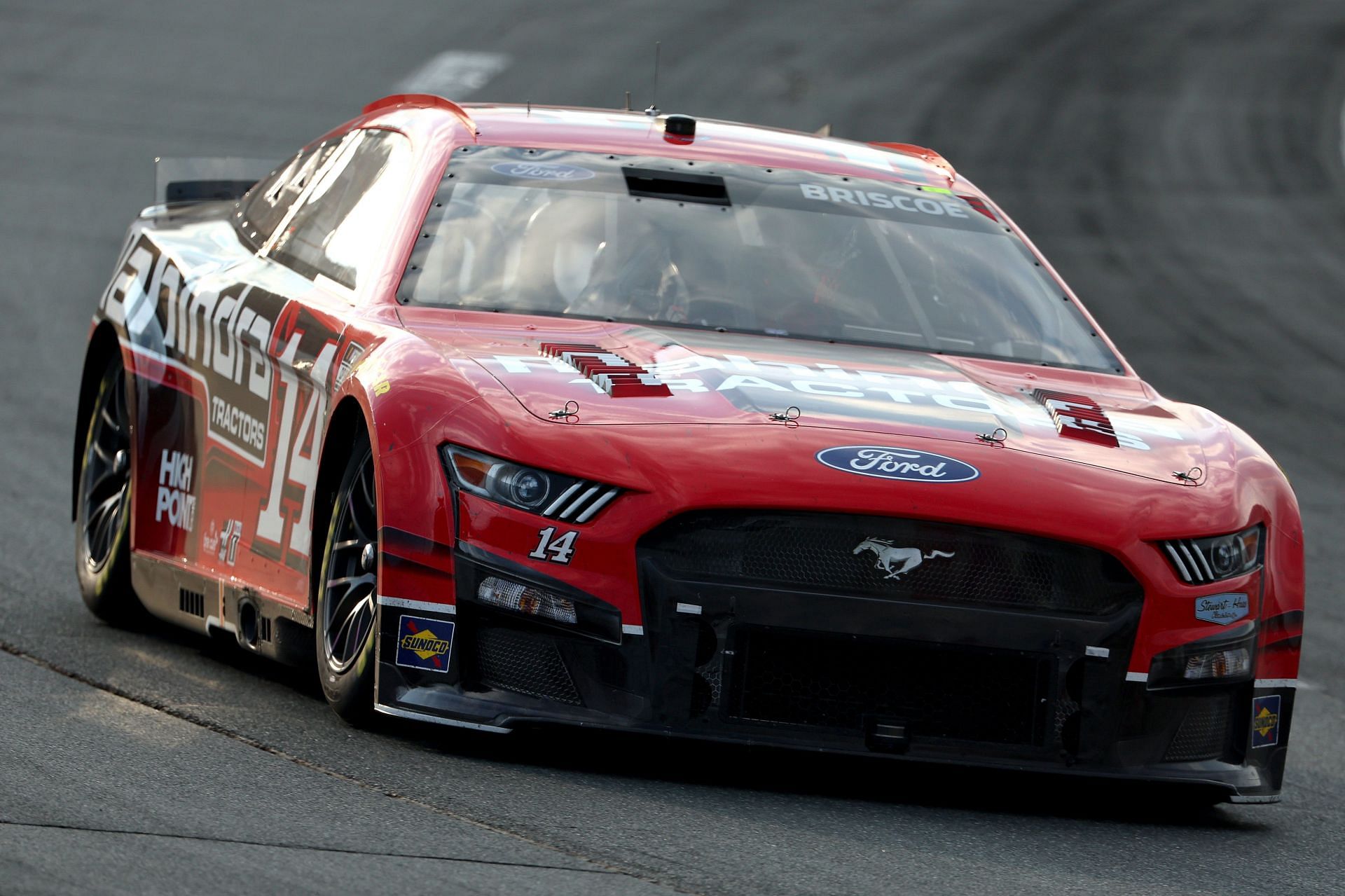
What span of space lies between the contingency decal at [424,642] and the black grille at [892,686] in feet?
2.02

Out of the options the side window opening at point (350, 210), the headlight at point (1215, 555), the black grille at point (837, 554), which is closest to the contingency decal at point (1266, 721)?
the headlight at point (1215, 555)

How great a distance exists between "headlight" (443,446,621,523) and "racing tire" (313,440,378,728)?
30 centimetres

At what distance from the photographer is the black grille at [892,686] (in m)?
4.85

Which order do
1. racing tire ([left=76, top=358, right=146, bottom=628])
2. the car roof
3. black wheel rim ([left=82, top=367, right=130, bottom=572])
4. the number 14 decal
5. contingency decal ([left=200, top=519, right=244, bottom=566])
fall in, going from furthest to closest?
1. black wheel rim ([left=82, top=367, right=130, bottom=572])
2. racing tire ([left=76, top=358, right=146, bottom=628])
3. the car roof
4. contingency decal ([left=200, top=519, right=244, bottom=566])
5. the number 14 decal

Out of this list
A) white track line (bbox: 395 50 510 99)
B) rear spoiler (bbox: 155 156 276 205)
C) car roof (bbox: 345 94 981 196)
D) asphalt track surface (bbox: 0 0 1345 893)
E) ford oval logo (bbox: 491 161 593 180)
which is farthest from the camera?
white track line (bbox: 395 50 510 99)

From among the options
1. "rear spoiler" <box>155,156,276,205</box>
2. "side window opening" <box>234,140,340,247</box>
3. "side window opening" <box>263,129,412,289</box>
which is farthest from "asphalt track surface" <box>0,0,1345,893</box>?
"rear spoiler" <box>155,156,276,205</box>

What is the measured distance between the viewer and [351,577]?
17.6 feet

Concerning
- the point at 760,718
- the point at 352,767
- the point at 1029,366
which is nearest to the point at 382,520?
the point at 352,767

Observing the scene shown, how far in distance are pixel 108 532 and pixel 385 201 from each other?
154 cm

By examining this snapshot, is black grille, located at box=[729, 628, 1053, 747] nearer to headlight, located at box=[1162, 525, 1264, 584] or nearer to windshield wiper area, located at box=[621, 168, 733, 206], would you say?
headlight, located at box=[1162, 525, 1264, 584]

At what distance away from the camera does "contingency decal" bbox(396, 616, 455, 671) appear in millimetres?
4914

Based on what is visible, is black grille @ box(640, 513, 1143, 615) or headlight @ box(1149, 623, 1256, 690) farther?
headlight @ box(1149, 623, 1256, 690)

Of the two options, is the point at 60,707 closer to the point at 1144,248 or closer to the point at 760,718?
the point at 760,718

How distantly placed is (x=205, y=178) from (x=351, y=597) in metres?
3.14
